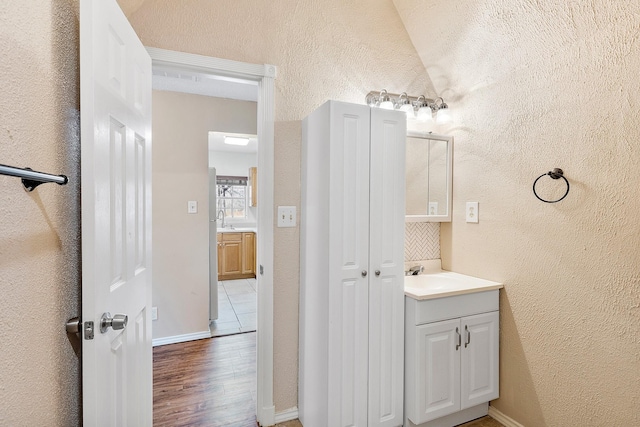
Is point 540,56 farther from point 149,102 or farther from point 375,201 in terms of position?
point 149,102

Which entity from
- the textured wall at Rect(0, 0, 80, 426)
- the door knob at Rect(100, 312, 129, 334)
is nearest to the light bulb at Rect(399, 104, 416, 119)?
the textured wall at Rect(0, 0, 80, 426)

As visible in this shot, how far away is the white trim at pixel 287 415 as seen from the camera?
6.36ft

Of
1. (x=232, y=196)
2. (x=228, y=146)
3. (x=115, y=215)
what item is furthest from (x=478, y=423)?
(x=232, y=196)

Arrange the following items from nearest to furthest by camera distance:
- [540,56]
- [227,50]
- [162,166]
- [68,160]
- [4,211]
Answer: [4,211] < [68,160] < [540,56] < [227,50] < [162,166]

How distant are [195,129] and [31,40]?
7.82ft

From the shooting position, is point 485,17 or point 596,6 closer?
point 596,6

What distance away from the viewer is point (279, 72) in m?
1.94

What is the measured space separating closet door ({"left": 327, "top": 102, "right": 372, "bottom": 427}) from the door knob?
924 mm

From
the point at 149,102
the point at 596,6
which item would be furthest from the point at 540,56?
the point at 149,102

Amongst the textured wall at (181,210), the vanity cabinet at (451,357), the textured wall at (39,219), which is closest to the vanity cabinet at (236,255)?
the textured wall at (181,210)

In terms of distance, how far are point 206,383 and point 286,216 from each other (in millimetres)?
1423

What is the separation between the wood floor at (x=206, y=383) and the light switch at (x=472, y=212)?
6.11 feet

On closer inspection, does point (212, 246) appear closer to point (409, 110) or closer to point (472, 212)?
point (409, 110)

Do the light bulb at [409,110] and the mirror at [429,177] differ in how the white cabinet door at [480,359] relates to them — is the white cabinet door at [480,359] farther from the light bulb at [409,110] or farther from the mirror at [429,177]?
the light bulb at [409,110]
